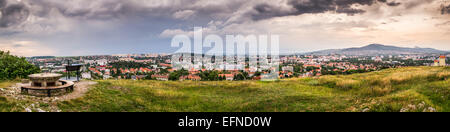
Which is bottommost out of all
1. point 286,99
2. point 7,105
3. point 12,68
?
point 286,99

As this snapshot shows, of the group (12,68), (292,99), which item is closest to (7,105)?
(292,99)

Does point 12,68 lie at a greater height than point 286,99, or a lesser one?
greater

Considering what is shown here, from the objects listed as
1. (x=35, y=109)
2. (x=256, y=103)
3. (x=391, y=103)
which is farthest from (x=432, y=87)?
(x=35, y=109)

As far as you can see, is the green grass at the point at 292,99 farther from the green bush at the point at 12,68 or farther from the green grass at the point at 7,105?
the green bush at the point at 12,68

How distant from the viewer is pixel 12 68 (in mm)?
15047

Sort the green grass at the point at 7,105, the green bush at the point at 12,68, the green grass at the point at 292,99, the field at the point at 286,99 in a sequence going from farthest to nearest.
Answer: the green bush at the point at 12,68
the green grass at the point at 292,99
the field at the point at 286,99
the green grass at the point at 7,105

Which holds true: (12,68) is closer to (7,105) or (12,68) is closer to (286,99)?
(7,105)

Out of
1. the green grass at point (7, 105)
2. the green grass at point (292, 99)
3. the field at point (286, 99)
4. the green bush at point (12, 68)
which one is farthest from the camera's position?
the green bush at point (12, 68)

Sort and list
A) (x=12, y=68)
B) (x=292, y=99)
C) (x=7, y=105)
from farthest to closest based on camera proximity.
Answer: (x=12, y=68), (x=292, y=99), (x=7, y=105)

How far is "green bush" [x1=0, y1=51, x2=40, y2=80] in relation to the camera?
47.4ft

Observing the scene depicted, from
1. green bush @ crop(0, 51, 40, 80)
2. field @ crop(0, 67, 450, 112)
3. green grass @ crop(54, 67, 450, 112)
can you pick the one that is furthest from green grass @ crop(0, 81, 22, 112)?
green bush @ crop(0, 51, 40, 80)

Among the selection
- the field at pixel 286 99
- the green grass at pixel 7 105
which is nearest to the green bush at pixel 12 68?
the field at pixel 286 99

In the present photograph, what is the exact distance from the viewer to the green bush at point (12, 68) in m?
14.4
